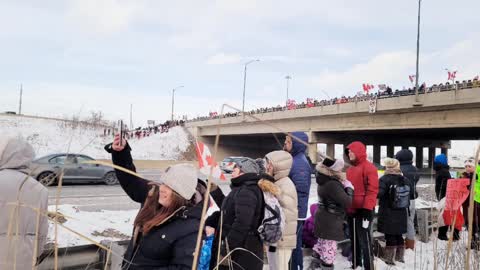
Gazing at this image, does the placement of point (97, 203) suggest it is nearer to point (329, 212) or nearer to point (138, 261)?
point (329, 212)

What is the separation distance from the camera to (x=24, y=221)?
233cm

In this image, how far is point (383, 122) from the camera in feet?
85.4

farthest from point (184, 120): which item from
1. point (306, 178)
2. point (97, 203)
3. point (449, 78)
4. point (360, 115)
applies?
point (306, 178)

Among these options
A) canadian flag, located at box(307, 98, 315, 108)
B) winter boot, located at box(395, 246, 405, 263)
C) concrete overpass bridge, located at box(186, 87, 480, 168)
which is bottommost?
winter boot, located at box(395, 246, 405, 263)


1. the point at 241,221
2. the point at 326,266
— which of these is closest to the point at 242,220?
the point at 241,221

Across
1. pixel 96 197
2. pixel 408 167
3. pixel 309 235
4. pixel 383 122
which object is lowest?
pixel 96 197

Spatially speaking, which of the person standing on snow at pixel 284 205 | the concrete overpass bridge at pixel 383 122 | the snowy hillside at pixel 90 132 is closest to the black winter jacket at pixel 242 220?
the person standing on snow at pixel 284 205

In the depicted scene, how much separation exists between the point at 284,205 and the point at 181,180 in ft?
6.17

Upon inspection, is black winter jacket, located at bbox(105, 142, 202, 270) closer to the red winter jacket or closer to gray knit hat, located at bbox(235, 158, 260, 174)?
gray knit hat, located at bbox(235, 158, 260, 174)

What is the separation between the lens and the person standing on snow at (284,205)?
391cm

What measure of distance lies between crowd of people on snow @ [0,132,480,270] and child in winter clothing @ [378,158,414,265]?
14 millimetres

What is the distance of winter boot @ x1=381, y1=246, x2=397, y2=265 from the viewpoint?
17.1ft

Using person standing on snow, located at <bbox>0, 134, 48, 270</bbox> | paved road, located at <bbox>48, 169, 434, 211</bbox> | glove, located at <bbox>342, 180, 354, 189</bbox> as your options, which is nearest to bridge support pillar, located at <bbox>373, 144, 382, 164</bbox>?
paved road, located at <bbox>48, 169, 434, 211</bbox>

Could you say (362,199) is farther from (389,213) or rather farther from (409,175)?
(409,175)
